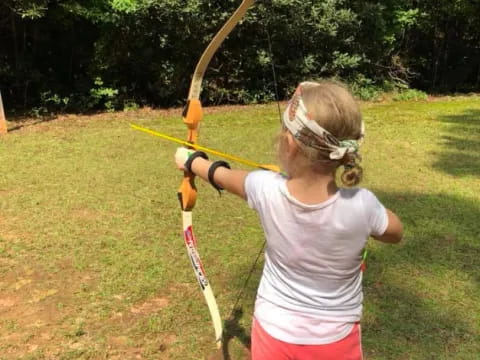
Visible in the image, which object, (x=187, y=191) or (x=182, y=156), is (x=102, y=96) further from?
(x=182, y=156)

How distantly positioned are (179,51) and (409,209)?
20.8 feet

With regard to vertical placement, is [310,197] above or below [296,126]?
below

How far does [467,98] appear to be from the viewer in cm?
1165

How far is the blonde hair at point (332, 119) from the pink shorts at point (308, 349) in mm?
463

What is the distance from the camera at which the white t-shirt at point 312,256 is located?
143 cm

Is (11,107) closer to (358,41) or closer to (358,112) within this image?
(358,41)

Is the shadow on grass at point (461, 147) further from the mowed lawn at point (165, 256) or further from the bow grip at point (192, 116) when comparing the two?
the bow grip at point (192, 116)

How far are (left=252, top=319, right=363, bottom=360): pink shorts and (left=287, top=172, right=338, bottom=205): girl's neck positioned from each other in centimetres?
41

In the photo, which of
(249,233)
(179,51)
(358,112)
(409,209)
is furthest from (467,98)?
(358,112)

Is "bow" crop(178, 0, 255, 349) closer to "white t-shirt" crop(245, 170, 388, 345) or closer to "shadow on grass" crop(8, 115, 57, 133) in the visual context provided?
"white t-shirt" crop(245, 170, 388, 345)

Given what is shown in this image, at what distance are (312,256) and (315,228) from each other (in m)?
0.09

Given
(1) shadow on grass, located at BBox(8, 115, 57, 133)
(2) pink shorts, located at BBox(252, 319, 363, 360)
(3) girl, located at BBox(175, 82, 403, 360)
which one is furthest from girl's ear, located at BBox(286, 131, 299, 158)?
(1) shadow on grass, located at BBox(8, 115, 57, 133)

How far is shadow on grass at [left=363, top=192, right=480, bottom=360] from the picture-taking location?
111 inches

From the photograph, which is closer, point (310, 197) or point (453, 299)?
point (310, 197)
